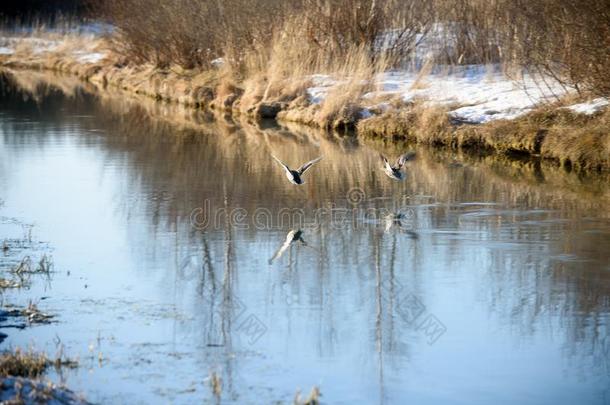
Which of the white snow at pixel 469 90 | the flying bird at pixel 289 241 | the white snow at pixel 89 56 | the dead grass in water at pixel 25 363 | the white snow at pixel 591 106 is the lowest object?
the dead grass in water at pixel 25 363

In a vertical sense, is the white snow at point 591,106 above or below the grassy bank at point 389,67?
below

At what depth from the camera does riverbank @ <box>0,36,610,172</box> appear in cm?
1608

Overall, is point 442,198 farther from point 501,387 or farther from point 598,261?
point 501,387

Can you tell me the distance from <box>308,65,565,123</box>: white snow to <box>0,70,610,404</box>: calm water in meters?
1.48

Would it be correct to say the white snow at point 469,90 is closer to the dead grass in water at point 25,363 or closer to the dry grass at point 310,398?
the dry grass at point 310,398

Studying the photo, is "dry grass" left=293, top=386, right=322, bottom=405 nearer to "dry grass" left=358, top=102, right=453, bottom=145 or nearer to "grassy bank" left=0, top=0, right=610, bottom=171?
"grassy bank" left=0, top=0, right=610, bottom=171

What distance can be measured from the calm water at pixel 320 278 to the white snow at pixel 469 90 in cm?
148

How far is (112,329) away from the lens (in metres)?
8.17

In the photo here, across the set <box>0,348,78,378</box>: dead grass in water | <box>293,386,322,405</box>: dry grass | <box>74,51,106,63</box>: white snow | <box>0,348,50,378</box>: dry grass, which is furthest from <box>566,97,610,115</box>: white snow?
<box>74,51,106,63</box>: white snow

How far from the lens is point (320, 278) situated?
381 inches

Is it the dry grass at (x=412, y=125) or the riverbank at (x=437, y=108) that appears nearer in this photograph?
the riverbank at (x=437, y=108)

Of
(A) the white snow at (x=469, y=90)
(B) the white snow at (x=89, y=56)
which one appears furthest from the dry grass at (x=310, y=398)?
(B) the white snow at (x=89, y=56)

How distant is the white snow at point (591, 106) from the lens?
16016 millimetres

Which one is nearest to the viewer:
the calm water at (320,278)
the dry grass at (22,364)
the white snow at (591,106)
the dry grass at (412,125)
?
the dry grass at (22,364)
